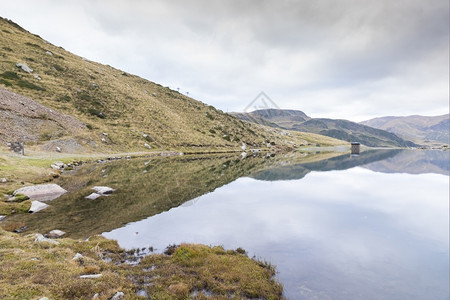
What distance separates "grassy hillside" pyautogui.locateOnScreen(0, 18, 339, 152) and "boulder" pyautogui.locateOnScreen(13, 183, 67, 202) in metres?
36.4

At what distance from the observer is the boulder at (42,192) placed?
25.6 metres

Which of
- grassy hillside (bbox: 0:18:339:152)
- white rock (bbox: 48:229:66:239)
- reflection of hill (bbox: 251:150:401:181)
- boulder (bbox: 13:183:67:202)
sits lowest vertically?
reflection of hill (bbox: 251:150:401:181)

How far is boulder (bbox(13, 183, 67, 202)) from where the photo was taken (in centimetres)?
2558

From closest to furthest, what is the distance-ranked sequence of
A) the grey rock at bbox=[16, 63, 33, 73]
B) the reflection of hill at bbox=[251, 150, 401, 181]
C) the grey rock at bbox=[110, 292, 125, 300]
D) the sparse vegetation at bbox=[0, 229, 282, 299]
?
the grey rock at bbox=[110, 292, 125, 300], the sparse vegetation at bbox=[0, 229, 282, 299], the reflection of hill at bbox=[251, 150, 401, 181], the grey rock at bbox=[16, 63, 33, 73]

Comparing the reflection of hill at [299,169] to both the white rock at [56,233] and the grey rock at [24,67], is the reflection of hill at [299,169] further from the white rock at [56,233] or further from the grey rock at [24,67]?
the grey rock at [24,67]

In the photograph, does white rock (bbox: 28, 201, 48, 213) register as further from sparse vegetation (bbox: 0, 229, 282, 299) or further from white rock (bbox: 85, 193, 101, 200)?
sparse vegetation (bbox: 0, 229, 282, 299)

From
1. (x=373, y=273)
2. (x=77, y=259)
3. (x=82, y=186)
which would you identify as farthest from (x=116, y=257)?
(x=82, y=186)

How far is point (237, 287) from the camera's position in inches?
435

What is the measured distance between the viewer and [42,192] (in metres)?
26.6

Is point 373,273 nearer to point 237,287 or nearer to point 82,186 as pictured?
point 237,287

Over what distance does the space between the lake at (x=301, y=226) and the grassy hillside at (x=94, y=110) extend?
43095mm

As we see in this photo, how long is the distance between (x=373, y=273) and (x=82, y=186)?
3352cm

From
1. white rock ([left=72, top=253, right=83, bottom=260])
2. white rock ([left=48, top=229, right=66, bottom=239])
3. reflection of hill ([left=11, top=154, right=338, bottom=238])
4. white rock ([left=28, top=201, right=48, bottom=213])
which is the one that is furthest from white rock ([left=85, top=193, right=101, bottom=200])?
white rock ([left=72, top=253, right=83, bottom=260])

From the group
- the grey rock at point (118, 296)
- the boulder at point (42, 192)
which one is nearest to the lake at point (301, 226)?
the boulder at point (42, 192)
